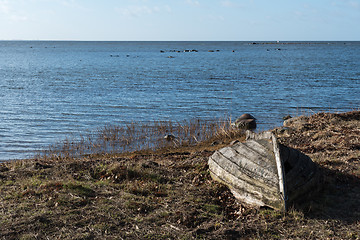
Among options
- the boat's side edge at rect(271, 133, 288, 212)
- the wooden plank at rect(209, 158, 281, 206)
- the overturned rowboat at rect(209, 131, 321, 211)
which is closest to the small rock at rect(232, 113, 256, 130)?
the overturned rowboat at rect(209, 131, 321, 211)

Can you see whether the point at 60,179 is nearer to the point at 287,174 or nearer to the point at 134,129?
the point at 287,174

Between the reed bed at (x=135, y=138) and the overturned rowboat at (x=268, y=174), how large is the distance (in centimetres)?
788

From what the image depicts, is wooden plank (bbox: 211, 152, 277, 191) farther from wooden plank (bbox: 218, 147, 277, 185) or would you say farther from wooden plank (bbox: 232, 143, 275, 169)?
wooden plank (bbox: 232, 143, 275, 169)

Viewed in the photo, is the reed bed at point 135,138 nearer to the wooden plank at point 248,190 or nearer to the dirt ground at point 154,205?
the dirt ground at point 154,205

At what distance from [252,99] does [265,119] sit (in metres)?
7.19

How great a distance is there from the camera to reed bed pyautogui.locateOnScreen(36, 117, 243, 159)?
15.6 metres

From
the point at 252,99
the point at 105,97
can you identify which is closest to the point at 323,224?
the point at 252,99

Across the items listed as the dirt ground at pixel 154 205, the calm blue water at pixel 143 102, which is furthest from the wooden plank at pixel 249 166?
the calm blue water at pixel 143 102

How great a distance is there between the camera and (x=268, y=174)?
736 cm

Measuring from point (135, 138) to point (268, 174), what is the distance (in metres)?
10.8

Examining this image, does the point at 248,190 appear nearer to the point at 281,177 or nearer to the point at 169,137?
the point at 281,177

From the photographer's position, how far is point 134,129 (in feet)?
60.8

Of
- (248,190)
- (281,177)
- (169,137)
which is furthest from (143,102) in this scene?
(281,177)

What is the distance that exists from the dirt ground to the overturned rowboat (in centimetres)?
25
